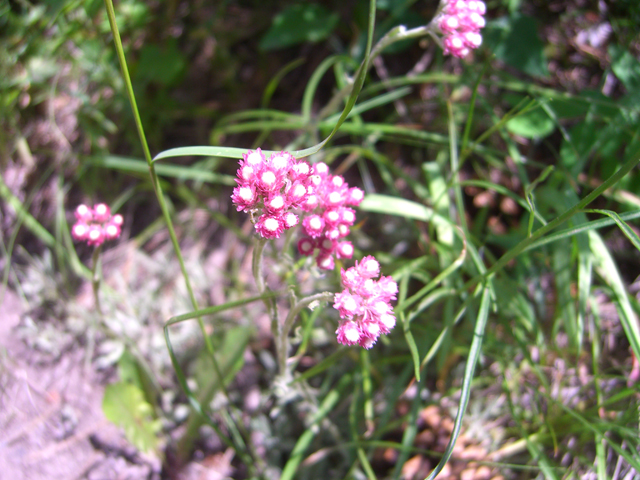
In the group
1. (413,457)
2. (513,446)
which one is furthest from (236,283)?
(513,446)

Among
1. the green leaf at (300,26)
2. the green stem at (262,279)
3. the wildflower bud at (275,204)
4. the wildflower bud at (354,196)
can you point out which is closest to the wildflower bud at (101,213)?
the green stem at (262,279)

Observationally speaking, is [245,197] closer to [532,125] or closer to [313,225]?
[313,225]

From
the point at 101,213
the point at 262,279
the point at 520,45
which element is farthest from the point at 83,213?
the point at 520,45

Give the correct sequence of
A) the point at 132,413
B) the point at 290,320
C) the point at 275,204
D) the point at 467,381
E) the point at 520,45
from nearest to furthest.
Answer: the point at 275,204 → the point at 467,381 → the point at 290,320 → the point at 132,413 → the point at 520,45

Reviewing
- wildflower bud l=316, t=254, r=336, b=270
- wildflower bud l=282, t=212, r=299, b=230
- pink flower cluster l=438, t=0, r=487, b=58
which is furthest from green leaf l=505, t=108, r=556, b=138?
wildflower bud l=282, t=212, r=299, b=230

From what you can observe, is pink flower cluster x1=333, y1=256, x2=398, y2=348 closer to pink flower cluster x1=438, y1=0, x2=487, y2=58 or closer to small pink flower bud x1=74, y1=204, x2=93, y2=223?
pink flower cluster x1=438, y1=0, x2=487, y2=58

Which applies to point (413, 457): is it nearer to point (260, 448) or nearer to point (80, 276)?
point (260, 448)
